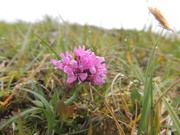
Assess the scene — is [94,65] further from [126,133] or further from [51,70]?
[51,70]

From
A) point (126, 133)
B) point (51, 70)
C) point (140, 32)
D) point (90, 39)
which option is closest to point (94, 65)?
point (126, 133)

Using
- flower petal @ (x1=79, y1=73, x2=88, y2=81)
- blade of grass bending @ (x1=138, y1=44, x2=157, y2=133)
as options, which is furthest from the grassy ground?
flower petal @ (x1=79, y1=73, x2=88, y2=81)

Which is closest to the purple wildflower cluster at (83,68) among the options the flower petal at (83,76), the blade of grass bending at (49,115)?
the flower petal at (83,76)

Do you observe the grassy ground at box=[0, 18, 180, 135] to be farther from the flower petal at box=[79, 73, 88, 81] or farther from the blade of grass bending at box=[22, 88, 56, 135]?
the flower petal at box=[79, 73, 88, 81]

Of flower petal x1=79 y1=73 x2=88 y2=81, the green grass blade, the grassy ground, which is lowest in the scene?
the grassy ground

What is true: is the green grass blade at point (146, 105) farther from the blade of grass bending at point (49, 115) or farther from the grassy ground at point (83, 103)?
the blade of grass bending at point (49, 115)

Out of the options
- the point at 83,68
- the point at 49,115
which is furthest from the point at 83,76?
the point at 49,115

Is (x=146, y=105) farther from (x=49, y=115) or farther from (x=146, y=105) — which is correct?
(x=49, y=115)

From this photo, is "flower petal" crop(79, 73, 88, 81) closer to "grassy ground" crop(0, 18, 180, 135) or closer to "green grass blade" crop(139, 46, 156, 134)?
"grassy ground" crop(0, 18, 180, 135)

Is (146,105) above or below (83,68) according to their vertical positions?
below

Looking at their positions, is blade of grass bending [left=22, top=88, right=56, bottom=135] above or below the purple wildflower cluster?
below

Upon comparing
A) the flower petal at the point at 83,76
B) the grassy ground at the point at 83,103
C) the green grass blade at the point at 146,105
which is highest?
the flower petal at the point at 83,76
